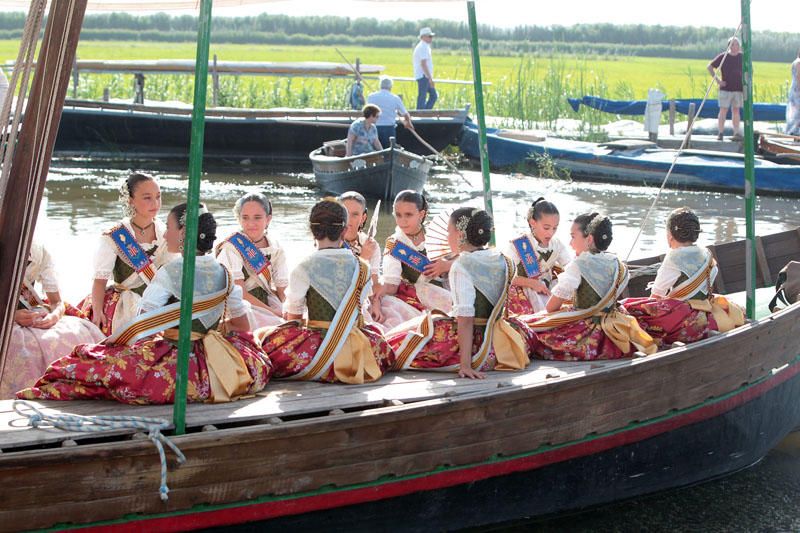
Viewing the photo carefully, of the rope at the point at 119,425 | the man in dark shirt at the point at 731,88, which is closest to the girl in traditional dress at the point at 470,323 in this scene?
the rope at the point at 119,425

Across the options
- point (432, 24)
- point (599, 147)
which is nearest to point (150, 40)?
point (432, 24)

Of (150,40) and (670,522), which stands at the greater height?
(150,40)

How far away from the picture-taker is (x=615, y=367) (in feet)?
16.8

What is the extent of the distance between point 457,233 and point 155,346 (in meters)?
1.42

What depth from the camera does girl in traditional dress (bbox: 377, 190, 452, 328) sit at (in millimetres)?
6012

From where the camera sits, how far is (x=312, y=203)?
48.9ft

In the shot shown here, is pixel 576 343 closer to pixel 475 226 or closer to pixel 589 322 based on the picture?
pixel 589 322

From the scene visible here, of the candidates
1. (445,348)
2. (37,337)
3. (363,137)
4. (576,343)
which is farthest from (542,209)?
(363,137)

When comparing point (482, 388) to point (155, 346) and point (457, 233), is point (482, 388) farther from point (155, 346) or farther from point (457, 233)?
point (155, 346)

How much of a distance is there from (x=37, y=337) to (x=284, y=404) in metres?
1.39

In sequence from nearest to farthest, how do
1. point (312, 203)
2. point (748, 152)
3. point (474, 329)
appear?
point (474, 329) → point (748, 152) → point (312, 203)

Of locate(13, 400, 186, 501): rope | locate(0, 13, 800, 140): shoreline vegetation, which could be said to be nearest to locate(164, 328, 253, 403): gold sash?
locate(13, 400, 186, 501): rope

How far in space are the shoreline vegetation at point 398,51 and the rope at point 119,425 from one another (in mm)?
18861

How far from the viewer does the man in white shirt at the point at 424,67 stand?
18.2 metres
